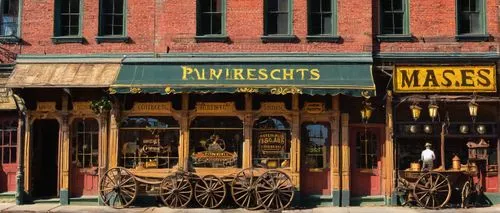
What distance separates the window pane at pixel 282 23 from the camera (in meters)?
16.8

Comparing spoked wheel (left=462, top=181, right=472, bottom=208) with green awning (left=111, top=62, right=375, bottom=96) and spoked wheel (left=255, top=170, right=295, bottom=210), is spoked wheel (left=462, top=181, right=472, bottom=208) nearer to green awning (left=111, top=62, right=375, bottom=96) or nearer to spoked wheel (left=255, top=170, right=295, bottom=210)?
green awning (left=111, top=62, right=375, bottom=96)

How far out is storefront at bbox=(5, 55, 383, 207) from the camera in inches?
632

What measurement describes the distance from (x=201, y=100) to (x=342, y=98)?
4012 millimetres

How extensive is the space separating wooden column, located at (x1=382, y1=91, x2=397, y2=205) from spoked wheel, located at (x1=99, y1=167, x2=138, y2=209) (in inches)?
276

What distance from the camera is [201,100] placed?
16.5 metres

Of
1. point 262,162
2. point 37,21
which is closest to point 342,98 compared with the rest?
point 262,162

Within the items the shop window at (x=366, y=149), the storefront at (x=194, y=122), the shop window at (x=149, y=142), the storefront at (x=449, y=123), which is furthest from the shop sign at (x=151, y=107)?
the storefront at (x=449, y=123)

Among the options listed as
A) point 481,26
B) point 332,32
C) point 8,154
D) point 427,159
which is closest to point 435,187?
point 427,159

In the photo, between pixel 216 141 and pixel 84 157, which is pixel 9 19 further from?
pixel 216 141

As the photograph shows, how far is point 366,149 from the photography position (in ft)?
54.5

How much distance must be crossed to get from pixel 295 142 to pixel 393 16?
4691mm

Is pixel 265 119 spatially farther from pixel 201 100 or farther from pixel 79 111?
pixel 79 111

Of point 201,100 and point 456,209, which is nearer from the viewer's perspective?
point 456,209

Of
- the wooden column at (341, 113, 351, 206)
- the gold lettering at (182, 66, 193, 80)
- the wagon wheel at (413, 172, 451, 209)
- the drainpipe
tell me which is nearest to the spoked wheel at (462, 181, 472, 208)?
the wagon wheel at (413, 172, 451, 209)
